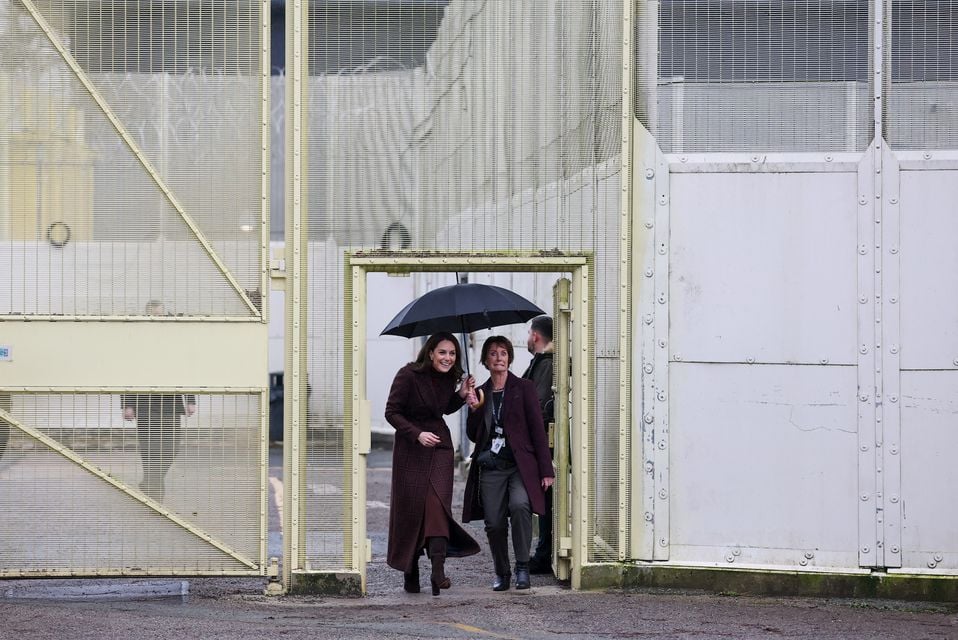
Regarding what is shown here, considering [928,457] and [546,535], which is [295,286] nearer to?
[546,535]

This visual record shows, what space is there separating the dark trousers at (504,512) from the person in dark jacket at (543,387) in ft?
2.37

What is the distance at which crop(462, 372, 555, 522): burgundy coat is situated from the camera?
923cm

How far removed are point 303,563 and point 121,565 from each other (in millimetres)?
1065

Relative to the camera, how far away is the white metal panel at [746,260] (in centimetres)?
883

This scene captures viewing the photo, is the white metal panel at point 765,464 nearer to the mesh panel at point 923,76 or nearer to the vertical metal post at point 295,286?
the mesh panel at point 923,76

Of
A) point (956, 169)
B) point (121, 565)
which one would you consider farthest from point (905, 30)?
point (121, 565)

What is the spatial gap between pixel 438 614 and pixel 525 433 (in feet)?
4.79

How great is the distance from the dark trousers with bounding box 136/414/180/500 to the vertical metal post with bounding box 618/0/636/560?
2658 mm

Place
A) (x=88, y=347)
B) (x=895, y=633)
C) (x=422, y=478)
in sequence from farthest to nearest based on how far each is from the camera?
1. (x=422, y=478)
2. (x=88, y=347)
3. (x=895, y=633)

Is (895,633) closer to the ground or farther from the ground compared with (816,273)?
closer to the ground

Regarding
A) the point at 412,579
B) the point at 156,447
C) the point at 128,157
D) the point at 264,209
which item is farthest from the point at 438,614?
the point at 128,157

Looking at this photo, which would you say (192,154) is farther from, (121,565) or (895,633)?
(895,633)

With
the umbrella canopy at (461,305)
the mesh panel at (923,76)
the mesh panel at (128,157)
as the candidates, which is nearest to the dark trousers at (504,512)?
the umbrella canopy at (461,305)

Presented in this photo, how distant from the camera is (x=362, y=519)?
880 cm
